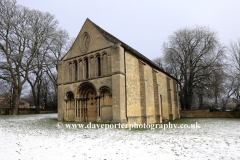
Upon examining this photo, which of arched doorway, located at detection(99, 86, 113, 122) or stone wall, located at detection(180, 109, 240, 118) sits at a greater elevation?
arched doorway, located at detection(99, 86, 113, 122)

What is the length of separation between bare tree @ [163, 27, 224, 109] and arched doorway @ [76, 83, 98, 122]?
19.9 metres

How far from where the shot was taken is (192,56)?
31688 mm

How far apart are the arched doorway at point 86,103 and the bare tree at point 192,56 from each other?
783 inches

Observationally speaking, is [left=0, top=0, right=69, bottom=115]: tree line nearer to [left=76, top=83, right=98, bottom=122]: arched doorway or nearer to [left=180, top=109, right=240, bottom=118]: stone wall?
[left=76, top=83, right=98, bottom=122]: arched doorway

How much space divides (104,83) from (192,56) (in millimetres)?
21198

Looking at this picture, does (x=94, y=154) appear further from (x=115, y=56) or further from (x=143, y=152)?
(x=115, y=56)

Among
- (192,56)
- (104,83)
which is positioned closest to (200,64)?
(192,56)

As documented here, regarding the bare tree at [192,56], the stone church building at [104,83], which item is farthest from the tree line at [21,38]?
the bare tree at [192,56]

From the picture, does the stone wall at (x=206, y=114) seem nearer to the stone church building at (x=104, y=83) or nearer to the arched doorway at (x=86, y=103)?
the stone church building at (x=104, y=83)

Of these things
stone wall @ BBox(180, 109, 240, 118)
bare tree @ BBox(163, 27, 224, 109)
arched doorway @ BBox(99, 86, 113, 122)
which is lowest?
stone wall @ BBox(180, 109, 240, 118)

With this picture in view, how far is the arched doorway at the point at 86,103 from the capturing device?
18.5 metres

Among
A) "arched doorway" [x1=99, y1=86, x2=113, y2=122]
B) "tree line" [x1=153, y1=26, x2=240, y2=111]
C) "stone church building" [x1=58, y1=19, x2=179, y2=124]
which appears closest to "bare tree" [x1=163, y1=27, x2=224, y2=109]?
"tree line" [x1=153, y1=26, x2=240, y2=111]

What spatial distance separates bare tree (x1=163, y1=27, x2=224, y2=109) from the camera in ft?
99.6

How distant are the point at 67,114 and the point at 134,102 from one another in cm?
793
